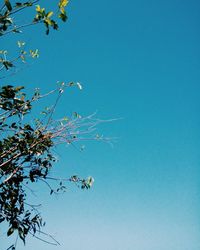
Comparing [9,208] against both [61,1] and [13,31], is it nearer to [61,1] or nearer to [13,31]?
[13,31]

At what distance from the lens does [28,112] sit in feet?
18.2

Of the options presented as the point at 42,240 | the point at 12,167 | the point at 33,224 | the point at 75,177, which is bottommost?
the point at 42,240

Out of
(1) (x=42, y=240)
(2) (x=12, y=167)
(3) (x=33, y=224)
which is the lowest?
(1) (x=42, y=240)

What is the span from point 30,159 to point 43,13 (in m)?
2.97

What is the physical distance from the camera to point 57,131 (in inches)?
216

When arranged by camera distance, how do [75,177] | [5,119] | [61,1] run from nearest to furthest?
[61,1] → [5,119] → [75,177]

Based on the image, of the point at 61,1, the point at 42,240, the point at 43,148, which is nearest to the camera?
the point at 61,1

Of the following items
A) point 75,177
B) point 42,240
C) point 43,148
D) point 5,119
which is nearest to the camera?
point 42,240

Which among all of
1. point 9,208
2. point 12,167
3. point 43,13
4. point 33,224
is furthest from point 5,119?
point 43,13

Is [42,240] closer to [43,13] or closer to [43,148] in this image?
[43,148]

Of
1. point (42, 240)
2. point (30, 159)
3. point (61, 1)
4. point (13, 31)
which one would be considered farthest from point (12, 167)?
point (61, 1)

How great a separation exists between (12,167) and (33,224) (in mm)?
1012

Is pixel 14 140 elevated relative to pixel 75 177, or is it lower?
lower

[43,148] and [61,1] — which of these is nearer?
[61,1]
